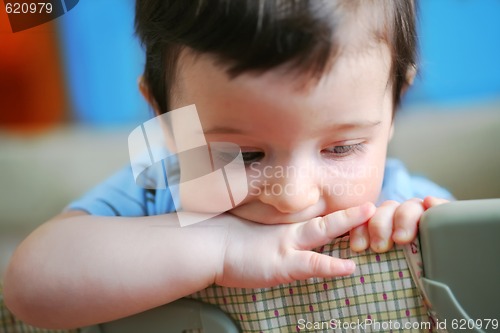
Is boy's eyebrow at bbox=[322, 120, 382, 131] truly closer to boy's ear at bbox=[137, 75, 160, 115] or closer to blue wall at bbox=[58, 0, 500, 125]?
boy's ear at bbox=[137, 75, 160, 115]

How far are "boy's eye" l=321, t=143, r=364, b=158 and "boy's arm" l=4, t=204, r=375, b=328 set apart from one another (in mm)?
87

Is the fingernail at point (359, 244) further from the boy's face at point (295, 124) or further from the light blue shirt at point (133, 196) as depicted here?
the light blue shirt at point (133, 196)

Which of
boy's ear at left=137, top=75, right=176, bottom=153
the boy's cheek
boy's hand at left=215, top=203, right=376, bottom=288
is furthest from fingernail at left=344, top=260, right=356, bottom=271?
boy's ear at left=137, top=75, right=176, bottom=153

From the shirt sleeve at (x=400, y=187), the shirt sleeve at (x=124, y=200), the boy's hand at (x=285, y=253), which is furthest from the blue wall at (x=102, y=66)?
the boy's hand at (x=285, y=253)

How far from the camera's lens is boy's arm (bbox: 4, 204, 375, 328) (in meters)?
0.47

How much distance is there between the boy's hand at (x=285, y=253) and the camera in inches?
17.8

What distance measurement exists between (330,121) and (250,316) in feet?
0.59

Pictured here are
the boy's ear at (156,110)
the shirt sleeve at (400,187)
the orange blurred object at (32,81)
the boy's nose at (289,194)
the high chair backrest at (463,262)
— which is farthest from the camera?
the orange blurred object at (32,81)

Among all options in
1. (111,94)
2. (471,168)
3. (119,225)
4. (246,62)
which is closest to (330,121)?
(246,62)

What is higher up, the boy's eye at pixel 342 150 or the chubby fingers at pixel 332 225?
the boy's eye at pixel 342 150

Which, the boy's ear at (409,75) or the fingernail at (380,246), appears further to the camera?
the boy's ear at (409,75)

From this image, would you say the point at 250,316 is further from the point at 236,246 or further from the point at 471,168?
the point at 471,168

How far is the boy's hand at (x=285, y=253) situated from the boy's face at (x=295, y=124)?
0.09ft

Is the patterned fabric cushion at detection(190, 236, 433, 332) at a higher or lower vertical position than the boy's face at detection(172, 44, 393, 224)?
lower
